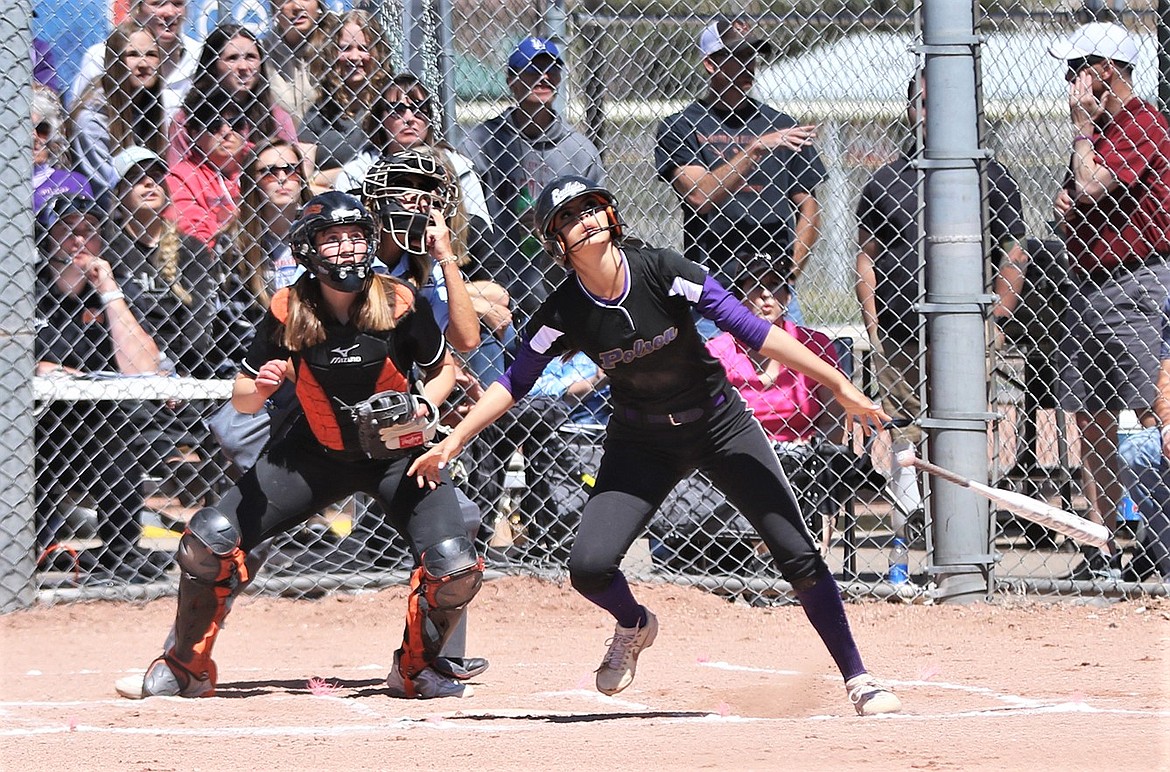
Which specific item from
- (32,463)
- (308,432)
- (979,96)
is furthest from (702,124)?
(32,463)

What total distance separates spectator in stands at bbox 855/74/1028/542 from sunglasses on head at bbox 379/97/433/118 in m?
2.19

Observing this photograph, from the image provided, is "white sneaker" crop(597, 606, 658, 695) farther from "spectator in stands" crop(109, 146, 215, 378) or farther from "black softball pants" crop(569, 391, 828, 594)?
"spectator in stands" crop(109, 146, 215, 378)

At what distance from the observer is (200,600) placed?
534 cm

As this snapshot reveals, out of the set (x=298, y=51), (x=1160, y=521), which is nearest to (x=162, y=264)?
(x=298, y=51)

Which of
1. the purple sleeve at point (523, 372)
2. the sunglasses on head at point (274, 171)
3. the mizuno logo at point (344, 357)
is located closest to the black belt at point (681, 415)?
the purple sleeve at point (523, 372)

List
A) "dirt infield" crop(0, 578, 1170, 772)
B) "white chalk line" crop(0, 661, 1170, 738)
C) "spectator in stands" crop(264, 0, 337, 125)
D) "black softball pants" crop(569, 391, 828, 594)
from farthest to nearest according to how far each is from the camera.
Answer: "spectator in stands" crop(264, 0, 337, 125) → "black softball pants" crop(569, 391, 828, 594) → "white chalk line" crop(0, 661, 1170, 738) → "dirt infield" crop(0, 578, 1170, 772)

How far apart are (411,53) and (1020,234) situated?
315 centimetres

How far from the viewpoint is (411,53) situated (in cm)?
744

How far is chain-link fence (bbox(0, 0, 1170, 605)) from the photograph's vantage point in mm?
7117

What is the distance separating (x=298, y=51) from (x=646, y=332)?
11.0 feet

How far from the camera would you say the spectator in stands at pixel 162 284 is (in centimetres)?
717

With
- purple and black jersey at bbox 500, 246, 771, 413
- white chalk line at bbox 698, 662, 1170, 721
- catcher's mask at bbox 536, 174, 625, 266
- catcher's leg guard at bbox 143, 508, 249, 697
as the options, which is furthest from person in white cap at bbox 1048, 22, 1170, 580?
catcher's leg guard at bbox 143, 508, 249, 697

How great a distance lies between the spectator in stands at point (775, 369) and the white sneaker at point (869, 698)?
7.99 ft

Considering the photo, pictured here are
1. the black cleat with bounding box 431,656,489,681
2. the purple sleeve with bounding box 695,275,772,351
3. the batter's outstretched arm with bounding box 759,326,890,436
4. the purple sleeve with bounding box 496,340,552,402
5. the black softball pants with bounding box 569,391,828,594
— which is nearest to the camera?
the batter's outstretched arm with bounding box 759,326,890,436
